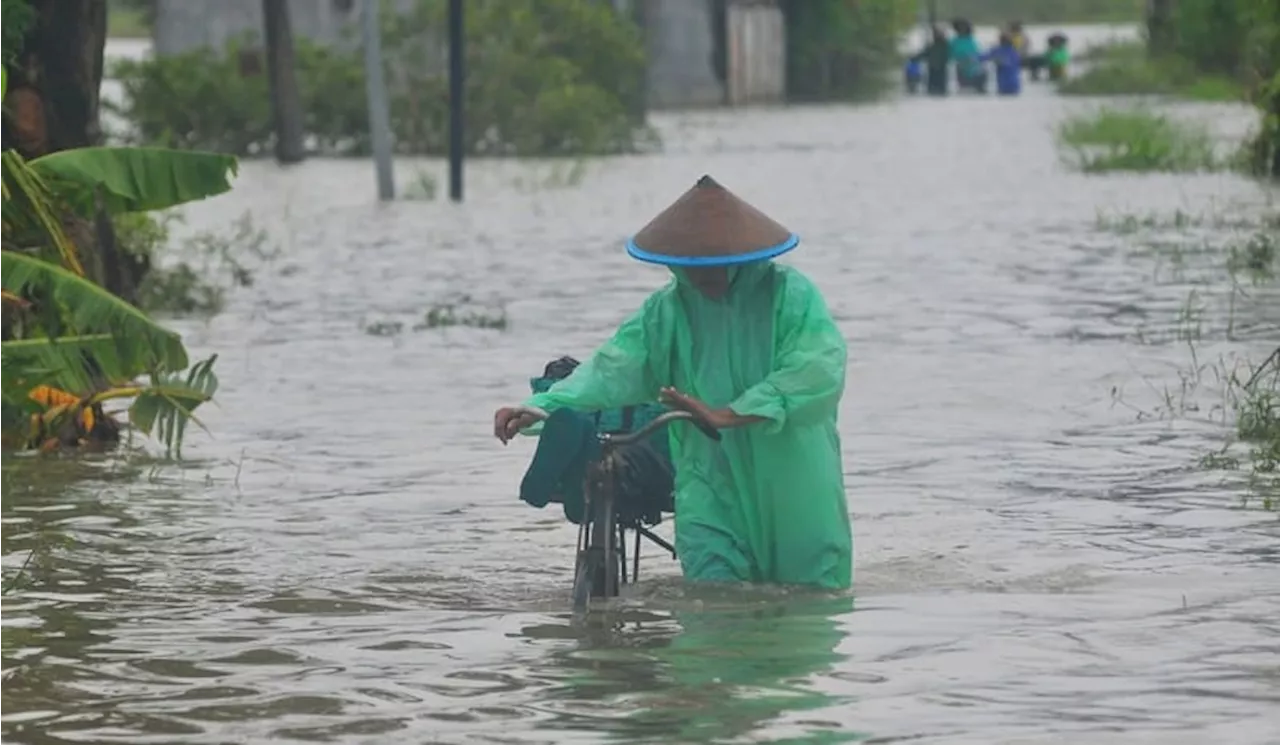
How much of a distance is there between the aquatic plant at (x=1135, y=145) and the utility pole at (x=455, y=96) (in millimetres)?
6895

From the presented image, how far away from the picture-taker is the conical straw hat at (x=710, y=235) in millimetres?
8578

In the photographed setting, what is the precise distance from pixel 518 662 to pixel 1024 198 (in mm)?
22022

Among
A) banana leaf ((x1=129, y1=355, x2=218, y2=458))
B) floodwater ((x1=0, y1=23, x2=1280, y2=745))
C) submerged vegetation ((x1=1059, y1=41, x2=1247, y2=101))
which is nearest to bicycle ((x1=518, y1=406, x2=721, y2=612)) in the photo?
floodwater ((x1=0, y1=23, x2=1280, y2=745))

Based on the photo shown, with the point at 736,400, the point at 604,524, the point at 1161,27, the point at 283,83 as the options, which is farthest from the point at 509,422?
the point at 1161,27

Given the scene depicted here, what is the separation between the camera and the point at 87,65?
1452cm

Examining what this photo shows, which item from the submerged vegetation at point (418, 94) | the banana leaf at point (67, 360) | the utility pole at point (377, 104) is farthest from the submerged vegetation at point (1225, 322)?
the submerged vegetation at point (418, 94)

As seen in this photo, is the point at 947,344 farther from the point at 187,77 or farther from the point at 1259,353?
the point at 187,77

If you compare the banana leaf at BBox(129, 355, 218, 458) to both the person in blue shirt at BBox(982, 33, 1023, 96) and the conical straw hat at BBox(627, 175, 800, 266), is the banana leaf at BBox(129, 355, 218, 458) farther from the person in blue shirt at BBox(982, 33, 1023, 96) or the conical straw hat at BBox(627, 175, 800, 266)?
the person in blue shirt at BBox(982, 33, 1023, 96)

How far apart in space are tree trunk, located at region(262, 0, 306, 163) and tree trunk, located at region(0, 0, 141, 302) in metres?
23.2

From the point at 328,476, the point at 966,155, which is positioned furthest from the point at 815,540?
the point at 966,155

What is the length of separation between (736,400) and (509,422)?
633 millimetres

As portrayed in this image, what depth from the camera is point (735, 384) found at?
28.9 feet

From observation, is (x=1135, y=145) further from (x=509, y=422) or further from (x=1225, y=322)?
(x=509, y=422)

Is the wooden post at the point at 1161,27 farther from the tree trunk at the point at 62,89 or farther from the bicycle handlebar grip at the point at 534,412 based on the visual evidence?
the bicycle handlebar grip at the point at 534,412
